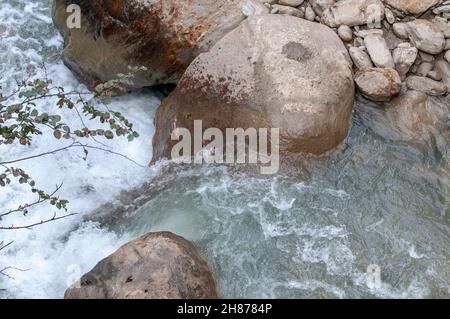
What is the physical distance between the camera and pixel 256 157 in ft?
15.3

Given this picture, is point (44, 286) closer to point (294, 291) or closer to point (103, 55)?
point (294, 291)

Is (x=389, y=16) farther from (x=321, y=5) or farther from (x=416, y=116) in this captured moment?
(x=416, y=116)

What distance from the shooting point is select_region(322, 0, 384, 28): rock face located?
507 cm

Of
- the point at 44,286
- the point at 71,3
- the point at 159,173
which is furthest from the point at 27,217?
the point at 71,3

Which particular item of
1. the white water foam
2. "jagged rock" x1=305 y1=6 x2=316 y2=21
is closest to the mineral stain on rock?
"jagged rock" x1=305 y1=6 x2=316 y2=21

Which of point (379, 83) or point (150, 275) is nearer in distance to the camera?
point (150, 275)

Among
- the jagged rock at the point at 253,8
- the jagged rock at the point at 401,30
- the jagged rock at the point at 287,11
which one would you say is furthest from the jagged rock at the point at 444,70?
the jagged rock at the point at 253,8

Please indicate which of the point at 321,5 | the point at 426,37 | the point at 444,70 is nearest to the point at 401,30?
the point at 426,37

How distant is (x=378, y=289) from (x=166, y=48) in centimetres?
283

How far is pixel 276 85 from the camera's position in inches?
183

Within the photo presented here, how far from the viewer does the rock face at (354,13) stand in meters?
5.07

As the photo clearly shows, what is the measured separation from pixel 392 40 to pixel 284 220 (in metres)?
2.04

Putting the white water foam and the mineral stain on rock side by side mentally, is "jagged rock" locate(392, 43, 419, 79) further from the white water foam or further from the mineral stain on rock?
the white water foam

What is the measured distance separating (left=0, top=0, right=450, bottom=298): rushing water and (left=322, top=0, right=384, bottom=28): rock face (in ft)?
2.71
